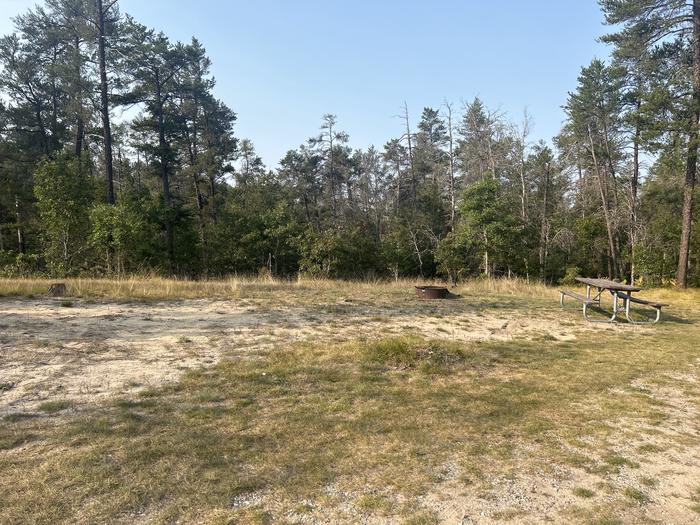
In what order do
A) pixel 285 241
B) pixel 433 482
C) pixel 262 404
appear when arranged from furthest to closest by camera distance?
1. pixel 285 241
2. pixel 262 404
3. pixel 433 482

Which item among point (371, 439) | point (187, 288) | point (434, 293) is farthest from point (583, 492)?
point (187, 288)

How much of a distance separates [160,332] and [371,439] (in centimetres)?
454

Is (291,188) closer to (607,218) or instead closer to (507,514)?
(607,218)

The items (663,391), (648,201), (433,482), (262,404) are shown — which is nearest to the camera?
(433,482)

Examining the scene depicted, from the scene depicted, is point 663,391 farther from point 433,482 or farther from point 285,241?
point 285,241

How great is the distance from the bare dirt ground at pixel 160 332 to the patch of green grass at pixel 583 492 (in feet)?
11.7

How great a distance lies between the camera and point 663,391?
427 cm

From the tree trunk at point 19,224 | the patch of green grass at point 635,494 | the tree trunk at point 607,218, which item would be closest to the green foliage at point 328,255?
the tree trunk at point 19,224

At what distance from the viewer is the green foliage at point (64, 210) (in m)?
13.1

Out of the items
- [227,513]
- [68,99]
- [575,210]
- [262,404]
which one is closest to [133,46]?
[68,99]

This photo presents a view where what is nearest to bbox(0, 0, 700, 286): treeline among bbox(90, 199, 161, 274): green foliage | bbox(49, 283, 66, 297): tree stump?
bbox(90, 199, 161, 274): green foliage

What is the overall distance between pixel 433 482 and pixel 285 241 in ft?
60.2

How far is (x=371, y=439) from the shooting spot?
3.00 metres

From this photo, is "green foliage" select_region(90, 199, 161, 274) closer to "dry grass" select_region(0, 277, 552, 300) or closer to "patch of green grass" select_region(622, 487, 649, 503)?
"dry grass" select_region(0, 277, 552, 300)
